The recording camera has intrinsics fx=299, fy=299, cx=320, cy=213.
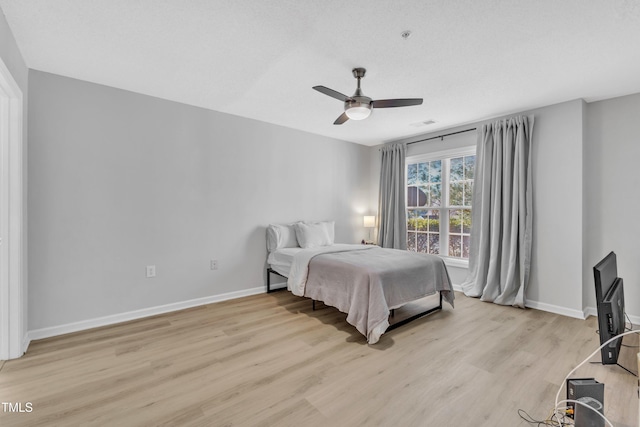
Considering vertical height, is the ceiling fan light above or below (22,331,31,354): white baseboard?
above

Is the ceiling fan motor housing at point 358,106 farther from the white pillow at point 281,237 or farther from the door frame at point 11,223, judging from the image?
the door frame at point 11,223

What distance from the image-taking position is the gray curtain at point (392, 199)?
507cm

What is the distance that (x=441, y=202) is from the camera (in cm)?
471

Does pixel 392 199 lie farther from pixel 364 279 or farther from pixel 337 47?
pixel 337 47

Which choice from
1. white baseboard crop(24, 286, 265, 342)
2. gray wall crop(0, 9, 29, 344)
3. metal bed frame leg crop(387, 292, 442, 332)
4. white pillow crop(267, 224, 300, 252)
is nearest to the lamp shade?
white pillow crop(267, 224, 300, 252)

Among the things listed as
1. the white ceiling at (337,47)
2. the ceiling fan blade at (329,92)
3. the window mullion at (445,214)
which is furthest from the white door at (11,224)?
the window mullion at (445,214)

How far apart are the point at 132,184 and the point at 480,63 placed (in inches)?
139

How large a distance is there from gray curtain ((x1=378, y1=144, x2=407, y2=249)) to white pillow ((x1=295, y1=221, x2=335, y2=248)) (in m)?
1.19

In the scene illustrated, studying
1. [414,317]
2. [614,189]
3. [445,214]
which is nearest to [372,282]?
[414,317]

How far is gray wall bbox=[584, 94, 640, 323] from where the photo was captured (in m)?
3.15

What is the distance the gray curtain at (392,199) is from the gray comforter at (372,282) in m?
1.47

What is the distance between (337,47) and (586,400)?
8.37 ft

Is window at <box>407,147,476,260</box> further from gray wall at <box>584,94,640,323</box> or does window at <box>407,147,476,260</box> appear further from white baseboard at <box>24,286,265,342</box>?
white baseboard at <box>24,286,265,342</box>

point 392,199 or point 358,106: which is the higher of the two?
point 358,106
